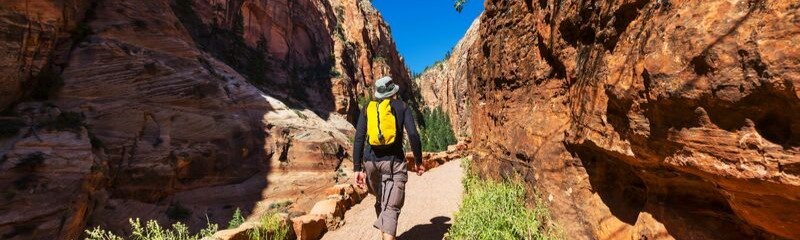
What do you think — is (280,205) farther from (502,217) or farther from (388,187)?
(502,217)

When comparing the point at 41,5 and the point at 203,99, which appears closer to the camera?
the point at 41,5

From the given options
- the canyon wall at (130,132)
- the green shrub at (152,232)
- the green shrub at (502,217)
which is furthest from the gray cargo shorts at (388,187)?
the canyon wall at (130,132)

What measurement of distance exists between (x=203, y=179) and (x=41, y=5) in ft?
27.6

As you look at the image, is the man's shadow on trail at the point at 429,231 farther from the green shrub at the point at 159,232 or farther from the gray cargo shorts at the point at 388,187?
the green shrub at the point at 159,232

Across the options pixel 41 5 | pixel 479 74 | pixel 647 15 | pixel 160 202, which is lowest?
pixel 160 202

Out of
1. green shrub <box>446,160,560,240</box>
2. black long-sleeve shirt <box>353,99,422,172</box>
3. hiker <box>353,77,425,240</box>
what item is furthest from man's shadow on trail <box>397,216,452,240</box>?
black long-sleeve shirt <box>353,99,422,172</box>

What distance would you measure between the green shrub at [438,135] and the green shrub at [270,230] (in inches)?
1763

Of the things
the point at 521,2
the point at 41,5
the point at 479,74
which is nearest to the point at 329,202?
the point at 479,74

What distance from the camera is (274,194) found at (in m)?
17.1

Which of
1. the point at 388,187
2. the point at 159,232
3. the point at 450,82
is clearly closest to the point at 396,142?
the point at 388,187

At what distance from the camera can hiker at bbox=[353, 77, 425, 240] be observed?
4465mm

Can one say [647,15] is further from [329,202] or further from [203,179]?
[203,179]

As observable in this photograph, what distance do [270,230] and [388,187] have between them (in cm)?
193

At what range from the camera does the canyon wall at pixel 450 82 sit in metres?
59.3
